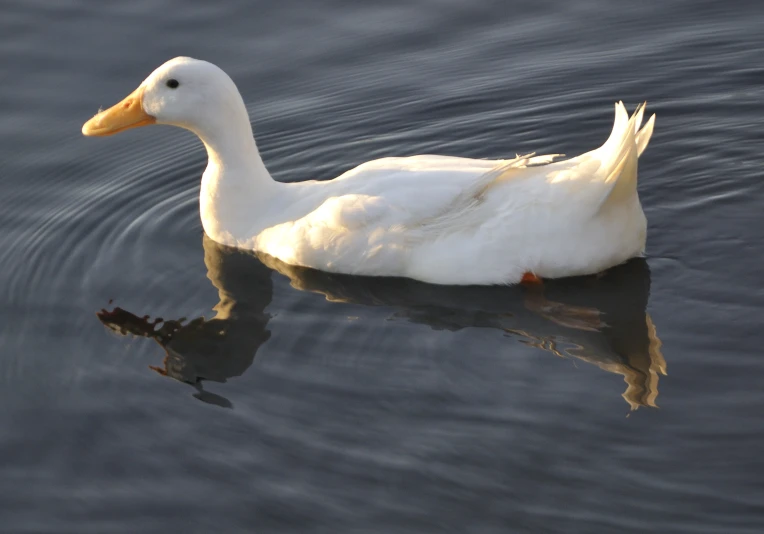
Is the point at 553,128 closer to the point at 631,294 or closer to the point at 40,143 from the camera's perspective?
the point at 631,294

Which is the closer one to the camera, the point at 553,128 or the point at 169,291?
the point at 169,291

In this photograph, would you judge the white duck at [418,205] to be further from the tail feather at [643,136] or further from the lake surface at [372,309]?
the lake surface at [372,309]

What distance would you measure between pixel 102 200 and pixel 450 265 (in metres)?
3.27

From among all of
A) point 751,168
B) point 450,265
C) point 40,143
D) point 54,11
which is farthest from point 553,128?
point 54,11

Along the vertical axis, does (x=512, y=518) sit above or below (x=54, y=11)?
below

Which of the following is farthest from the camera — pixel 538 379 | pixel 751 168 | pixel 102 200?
pixel 102 200

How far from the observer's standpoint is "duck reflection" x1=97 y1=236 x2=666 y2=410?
24.3ft

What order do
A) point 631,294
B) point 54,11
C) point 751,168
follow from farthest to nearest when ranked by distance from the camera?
point 54,11
point 751,168
point 631,294

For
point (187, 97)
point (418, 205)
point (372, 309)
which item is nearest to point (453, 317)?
point (372, 309)

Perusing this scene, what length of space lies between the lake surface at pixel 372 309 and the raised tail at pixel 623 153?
0.71 m

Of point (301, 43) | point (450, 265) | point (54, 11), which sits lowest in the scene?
point (450, 265)

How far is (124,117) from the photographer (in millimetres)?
8789

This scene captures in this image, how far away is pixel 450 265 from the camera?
8.04 meters

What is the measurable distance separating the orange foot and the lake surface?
7 cm
